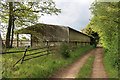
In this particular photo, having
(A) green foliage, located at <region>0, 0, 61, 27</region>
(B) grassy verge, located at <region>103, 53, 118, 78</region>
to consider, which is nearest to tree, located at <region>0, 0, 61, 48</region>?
(A) green foliage, located at <region>0, 0, 61, 27</region>

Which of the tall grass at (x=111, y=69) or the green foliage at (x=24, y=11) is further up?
the green foliage at (x=24, y=11)

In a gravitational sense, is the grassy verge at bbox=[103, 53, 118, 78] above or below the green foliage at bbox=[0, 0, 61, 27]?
below

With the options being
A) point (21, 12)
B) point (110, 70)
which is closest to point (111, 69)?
point (110, 70)

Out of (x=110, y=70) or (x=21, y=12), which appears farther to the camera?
(x=21, y=12)

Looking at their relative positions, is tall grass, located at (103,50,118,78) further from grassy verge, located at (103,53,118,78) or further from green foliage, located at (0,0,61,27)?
green foliage, located at (0,0,61,27)

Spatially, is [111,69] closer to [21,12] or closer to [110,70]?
[110,70]

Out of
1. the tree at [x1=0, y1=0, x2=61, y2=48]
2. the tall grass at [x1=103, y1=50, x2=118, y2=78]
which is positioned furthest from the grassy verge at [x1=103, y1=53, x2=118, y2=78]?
the tree at [x1=0, y1=0, x2=61, y2=48]

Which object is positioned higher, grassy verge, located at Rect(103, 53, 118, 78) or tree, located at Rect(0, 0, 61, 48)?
tree, located at Rect(0, 0, 61, 48)

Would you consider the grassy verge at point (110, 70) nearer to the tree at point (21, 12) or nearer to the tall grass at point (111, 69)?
the tall grass at point (111, 69)

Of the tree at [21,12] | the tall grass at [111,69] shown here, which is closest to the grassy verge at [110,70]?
the tall grass at [111,69]

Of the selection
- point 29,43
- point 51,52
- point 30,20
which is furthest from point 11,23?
point 29,43

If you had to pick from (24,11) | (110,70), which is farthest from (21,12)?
(110,70)

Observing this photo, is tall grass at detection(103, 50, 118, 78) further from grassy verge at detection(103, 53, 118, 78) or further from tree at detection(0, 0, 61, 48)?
tree at detection(0, 0, 61, 48)

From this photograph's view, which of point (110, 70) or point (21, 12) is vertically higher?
point (21, 12)
